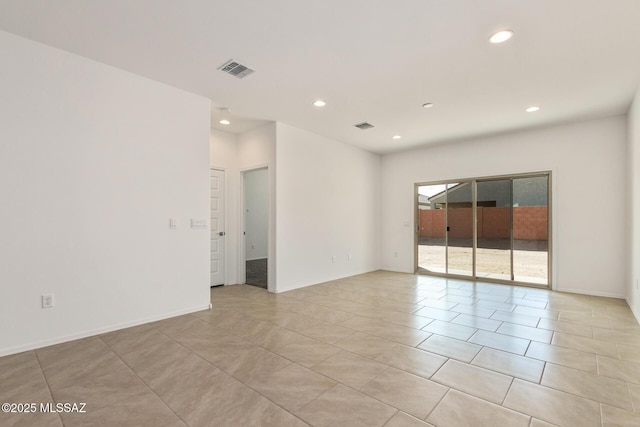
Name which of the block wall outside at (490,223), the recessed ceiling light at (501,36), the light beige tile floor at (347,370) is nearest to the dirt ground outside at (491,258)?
the block wall outside at (490,223)

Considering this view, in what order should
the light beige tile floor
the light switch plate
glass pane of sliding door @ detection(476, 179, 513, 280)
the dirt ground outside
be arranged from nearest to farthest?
1. the light beige tile floor
2. the light switch plate
3. the dirt ground outside
4. glass pane of sliding door @ detection(476, 179, 513, 280)

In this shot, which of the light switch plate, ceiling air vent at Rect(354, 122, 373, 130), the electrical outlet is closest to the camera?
the electrical outlet

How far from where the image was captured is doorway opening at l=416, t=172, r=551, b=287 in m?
5.61

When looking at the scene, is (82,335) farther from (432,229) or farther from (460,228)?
(460,228)

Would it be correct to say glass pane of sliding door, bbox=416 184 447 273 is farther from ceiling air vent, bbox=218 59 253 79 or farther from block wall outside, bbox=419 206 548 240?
ceiling air vent, bbox=218 59 253 79

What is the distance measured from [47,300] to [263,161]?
11.2 ft

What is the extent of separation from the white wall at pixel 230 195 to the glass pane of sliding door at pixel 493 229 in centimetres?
481

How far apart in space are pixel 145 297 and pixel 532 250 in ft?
20.7

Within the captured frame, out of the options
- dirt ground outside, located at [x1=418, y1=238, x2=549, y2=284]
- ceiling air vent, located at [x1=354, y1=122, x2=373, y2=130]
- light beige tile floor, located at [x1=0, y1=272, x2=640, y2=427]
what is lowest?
light beige tile floor, located at [x1=0, y1=272, x2=640, y2=427]

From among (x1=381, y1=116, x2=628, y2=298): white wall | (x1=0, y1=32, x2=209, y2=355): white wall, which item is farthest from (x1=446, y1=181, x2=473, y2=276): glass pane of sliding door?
(x1=0, y1=32, x2=209, y2=355): white wall

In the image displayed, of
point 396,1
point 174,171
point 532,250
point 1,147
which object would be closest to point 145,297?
point 174,171

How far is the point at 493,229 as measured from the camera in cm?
606

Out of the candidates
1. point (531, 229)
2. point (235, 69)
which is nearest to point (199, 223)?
point (235, 69)

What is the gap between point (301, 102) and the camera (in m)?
4.30
